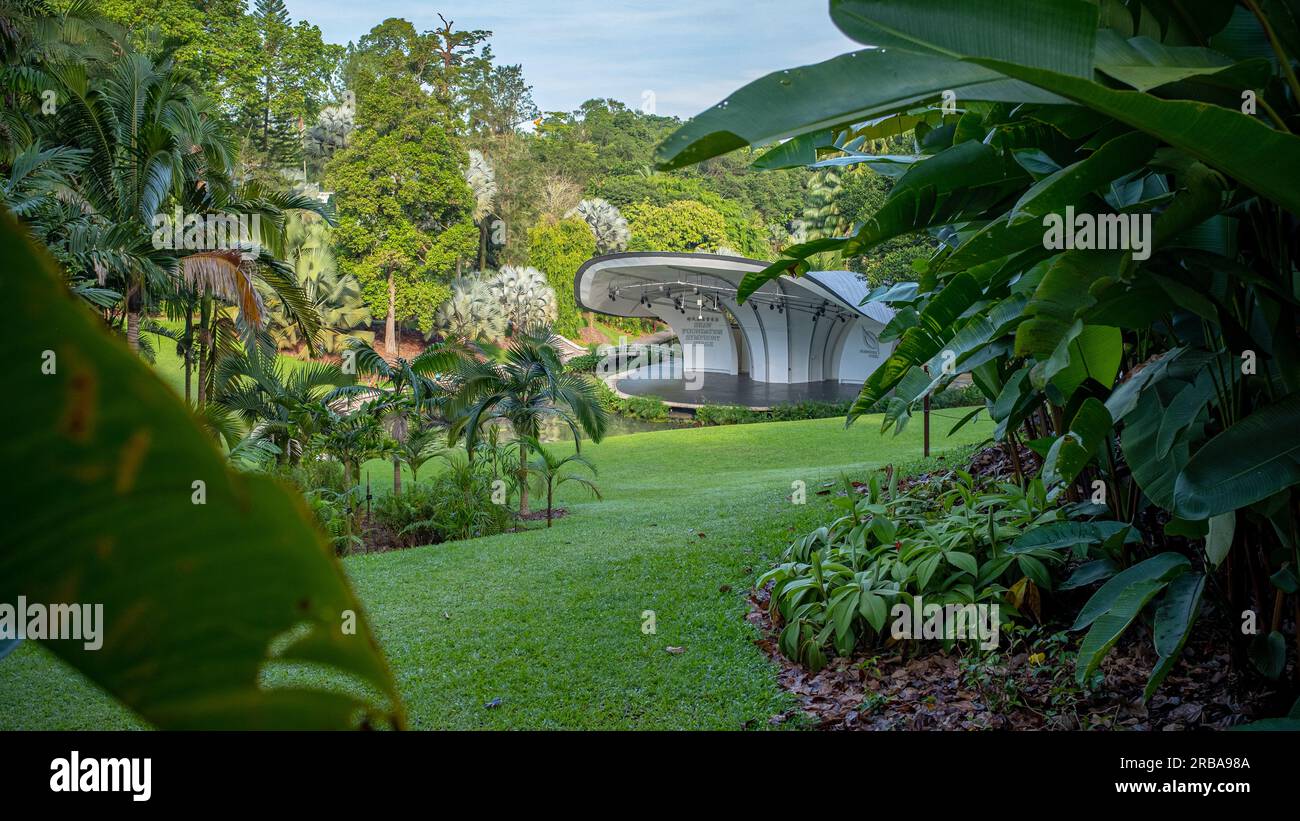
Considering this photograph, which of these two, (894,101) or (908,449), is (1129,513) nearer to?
(894,101)

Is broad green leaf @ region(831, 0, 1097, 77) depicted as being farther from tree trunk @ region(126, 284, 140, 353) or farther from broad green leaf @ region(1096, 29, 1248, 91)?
tree trunk @ region(126, 284, 140, 353)

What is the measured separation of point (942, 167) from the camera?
1.58 m

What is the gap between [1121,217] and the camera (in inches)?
57.2

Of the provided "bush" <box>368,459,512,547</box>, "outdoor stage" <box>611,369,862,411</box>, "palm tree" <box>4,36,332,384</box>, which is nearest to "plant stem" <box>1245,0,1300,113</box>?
"bush" <box>368,459,512,547</box>

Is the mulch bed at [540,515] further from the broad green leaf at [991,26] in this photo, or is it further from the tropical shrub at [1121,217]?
the broad green leaf at [991,26]

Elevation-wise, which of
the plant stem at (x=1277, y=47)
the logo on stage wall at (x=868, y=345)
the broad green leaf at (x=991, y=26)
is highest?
the logo on stage wall at (x=868, y=345)

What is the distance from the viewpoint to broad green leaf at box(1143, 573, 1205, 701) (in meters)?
1.87

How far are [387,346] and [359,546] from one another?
1719 centimetres

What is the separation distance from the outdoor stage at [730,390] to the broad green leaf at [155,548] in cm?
1555

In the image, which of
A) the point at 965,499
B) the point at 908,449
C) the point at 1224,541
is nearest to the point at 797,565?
the point at 965,499

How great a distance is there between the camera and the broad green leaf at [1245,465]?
149 centimetres

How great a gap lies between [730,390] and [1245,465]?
693 inches

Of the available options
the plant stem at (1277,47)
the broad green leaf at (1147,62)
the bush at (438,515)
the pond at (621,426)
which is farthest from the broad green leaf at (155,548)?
the pond at (621,426)
